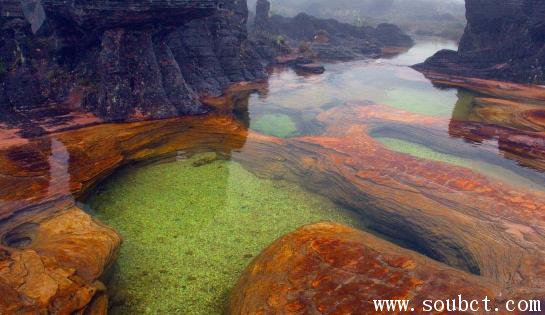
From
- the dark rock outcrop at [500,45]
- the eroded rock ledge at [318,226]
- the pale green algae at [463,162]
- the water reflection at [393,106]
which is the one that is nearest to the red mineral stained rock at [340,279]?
the eroded rock ledge at [318,226]

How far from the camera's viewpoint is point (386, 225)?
5.32 meters

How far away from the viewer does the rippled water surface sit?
4035 millimetres

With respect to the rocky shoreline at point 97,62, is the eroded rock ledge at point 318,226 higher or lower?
lower

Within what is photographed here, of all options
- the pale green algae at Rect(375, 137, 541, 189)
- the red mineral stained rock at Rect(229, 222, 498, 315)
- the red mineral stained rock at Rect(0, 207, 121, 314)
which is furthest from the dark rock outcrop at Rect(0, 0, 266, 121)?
the red mineral stained rock at Rect(229, 222, 498, 315)

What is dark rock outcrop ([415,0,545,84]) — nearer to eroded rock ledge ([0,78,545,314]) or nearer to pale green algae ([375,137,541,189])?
eroded rock ledge ([0,78,545,314])

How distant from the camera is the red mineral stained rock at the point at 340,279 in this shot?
295cm

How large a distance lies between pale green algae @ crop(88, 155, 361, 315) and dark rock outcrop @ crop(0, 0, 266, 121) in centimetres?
285

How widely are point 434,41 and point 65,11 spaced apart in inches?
1378

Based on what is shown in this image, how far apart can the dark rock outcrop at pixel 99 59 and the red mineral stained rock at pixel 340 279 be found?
20.7 feet

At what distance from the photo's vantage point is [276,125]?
373 inches

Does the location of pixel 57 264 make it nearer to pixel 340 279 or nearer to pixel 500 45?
pixel 340 279

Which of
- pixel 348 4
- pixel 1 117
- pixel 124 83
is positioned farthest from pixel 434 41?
pixel 1 117

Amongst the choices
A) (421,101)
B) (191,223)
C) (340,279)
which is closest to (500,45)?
(421,101)

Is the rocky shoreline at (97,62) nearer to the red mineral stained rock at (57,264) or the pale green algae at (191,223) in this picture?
the pale green algae at (191,223)
